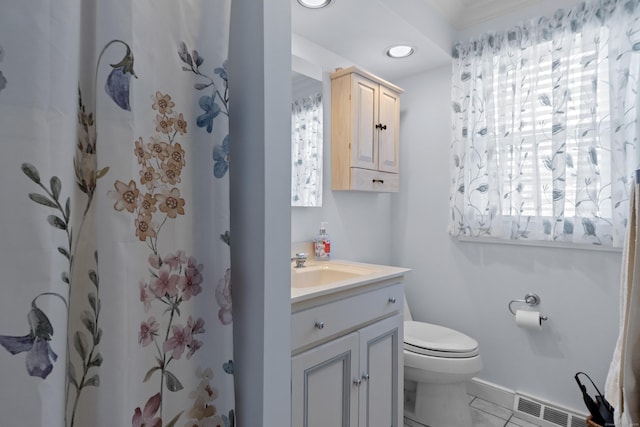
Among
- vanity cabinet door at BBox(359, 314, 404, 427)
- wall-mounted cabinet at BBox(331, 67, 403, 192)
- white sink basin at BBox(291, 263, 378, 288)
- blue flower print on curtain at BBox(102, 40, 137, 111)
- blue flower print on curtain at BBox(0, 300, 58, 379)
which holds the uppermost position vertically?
wall-mounted cabinet at BBox(331, 67, 403, 192)

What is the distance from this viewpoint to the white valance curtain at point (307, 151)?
5.79ft

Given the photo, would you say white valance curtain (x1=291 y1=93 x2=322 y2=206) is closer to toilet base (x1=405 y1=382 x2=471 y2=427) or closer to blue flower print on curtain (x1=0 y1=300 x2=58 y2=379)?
toilet base (x1=405 y1=382 x2=471 y2=427)

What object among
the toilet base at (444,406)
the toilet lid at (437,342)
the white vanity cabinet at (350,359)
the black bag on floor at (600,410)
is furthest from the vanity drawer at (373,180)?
the black bag on floor at (600,410)

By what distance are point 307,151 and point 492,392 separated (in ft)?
6.10

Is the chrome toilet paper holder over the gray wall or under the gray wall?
under

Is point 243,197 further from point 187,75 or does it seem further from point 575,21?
point 575,21

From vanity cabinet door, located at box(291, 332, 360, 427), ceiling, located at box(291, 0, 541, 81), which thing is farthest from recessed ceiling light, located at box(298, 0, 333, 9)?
vanity cabinet door, located at box(291, 332, 360, 427)

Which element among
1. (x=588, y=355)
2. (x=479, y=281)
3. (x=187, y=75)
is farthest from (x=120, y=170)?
(x=588, y=355)

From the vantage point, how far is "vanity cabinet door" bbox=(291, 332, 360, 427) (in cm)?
108

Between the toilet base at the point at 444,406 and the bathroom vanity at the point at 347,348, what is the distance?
11.4 inches

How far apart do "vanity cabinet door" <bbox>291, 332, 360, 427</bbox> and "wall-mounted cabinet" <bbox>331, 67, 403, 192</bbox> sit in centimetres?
94

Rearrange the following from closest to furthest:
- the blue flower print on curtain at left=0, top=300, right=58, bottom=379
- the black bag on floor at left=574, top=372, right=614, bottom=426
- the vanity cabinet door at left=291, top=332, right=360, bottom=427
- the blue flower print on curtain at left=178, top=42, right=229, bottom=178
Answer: the blue flower print on curtain at left=0, top=300, right=58, bottom=379, the blue flower print on curtain at left=178, top=42, right=229, bottom=178, the vanity cabinet door at left=291, top=332, right=360, bottom=427, the black bag on floor at left=574, top=372, right=614, bottom=426

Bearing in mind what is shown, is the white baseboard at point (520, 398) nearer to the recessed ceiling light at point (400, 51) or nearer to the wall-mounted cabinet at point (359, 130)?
the wall-mounted cabinet at point (359, 130)

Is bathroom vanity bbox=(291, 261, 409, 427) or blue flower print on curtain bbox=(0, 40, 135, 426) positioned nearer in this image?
blue flower print on curtain bbox=(0, 40, 135, 426)
